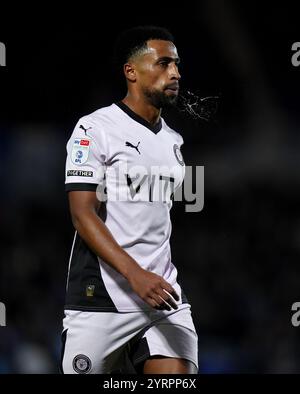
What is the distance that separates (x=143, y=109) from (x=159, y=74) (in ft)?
0.59

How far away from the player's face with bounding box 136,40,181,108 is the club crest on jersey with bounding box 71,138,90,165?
0.41 meters

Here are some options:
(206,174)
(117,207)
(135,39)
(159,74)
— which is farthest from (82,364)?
(206,174)

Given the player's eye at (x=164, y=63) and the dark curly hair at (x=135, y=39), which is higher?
the dark curly hair at (x=135, y=39)

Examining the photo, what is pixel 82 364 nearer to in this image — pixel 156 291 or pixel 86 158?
pixel 156 291

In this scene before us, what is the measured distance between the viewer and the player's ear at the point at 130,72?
12.2 feet

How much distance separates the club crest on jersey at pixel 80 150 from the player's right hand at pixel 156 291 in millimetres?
628

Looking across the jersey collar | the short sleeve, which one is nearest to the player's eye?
the jersey collar

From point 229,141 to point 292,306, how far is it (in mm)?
1424

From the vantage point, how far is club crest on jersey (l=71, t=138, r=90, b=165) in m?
3.43

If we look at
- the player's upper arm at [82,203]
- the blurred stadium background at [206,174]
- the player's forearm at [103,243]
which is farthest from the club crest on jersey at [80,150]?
the blurred stadium background at [206,174]

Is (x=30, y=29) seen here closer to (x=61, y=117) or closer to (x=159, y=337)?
(x=61, y=117)

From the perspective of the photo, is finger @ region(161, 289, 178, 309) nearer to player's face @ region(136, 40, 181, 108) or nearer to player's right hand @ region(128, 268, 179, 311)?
player's right hand @ region(128, 268, 179, 311)

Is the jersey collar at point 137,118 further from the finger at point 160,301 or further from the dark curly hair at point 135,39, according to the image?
the finger at point 160,301

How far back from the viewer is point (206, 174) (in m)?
6.48
